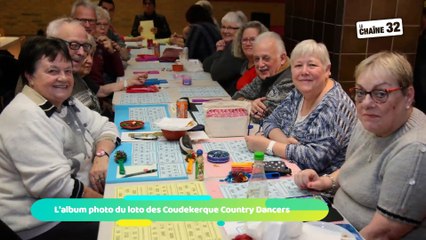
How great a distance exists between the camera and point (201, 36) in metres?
4.95

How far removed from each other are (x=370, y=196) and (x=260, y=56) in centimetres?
148

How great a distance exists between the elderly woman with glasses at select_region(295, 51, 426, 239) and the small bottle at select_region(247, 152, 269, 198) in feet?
0.70

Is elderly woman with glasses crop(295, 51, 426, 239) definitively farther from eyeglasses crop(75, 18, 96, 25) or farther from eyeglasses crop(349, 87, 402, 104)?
eyeglasses crop(75, 18, 96, 25)

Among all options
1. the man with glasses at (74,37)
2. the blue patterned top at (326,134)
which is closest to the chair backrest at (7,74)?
the man with glasses at (74,37)

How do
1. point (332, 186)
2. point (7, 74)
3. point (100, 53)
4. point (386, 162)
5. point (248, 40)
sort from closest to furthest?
point (386, 162), point (332, 186), point (7, 74), point (248, 40), point (100, 53)

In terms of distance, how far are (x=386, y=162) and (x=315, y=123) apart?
1.93 ft

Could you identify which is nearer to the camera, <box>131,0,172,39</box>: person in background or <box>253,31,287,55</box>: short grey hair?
<box>253,31,287,55</box>: short grey hair

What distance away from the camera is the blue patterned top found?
1989 millimetres

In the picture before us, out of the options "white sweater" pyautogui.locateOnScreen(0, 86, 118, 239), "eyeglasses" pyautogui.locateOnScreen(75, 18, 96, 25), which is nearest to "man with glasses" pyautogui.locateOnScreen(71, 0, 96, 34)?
"eyeglasses" pyautogui.locateOnScreen(75, 18, 96, 25)

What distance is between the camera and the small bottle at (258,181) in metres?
1.49

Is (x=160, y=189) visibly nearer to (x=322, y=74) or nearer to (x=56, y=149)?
(x=56, y=149)

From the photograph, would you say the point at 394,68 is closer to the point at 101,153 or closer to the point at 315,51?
the point at 315,51

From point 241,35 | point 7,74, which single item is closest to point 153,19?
point 241,35

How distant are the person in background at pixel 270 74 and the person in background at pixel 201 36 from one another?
211cm
